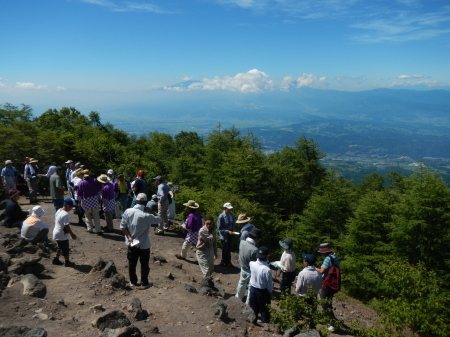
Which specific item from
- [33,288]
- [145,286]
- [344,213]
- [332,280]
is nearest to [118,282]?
[145,286]

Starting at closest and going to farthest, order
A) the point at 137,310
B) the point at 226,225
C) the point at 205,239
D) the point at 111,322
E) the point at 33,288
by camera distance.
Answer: the point at 111,322, the point at 137,310, the point at 33,288, the point at 205,239, the point at 226,225

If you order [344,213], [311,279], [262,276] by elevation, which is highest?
[262,276]

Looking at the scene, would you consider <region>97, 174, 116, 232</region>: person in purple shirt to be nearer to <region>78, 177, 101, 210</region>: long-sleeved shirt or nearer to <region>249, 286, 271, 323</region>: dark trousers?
<region>78, 177, 101, 210</region>: long-sleeved shirt

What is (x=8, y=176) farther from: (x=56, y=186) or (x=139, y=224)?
(x=139, y=224)

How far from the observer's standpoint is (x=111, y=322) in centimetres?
580

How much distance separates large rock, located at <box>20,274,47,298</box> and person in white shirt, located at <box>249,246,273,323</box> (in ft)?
14.9

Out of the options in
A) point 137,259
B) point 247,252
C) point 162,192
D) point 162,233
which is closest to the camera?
point 137,259

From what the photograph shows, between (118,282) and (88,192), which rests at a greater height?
(88,192)

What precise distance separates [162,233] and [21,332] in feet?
26.7

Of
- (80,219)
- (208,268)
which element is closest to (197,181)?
(80,219)

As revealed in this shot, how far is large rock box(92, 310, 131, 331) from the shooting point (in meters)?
5.75

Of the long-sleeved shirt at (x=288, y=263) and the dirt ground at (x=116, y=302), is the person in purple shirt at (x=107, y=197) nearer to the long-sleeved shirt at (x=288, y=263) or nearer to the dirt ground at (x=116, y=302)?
the dirt ground at (x=116, y=302)

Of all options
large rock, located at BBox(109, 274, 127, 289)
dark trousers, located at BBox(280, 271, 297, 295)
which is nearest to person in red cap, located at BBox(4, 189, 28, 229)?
large rock, located at BBox(109, 274, 127, 289)

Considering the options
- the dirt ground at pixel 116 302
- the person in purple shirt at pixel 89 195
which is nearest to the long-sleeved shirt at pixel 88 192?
the person in purple shirt at pixel 89 195
